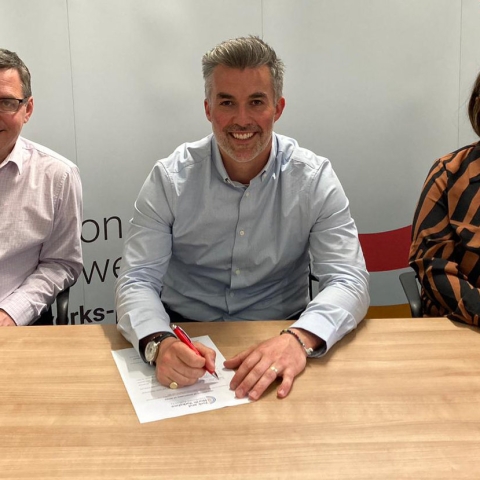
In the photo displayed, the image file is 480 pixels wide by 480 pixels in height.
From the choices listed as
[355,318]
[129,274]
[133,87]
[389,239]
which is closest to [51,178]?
[129,274]

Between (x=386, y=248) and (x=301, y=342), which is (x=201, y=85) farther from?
(x=301, y=342)

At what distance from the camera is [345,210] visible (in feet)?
6.07

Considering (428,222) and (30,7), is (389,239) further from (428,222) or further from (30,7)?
(30,7)

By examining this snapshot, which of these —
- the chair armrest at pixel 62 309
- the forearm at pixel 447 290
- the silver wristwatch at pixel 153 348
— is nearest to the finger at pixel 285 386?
the silver wristwatch at pixel 153 348

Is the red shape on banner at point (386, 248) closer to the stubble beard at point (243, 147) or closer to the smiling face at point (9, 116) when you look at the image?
the stubble beard at point (243, 147)

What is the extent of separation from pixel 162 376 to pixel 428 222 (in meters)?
1.07

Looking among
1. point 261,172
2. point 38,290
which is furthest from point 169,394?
point 38,290

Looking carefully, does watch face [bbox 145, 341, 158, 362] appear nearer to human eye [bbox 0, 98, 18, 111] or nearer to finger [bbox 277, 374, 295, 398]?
finger [bbox 277, 374, 295, 398]

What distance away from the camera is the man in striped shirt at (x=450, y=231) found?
1776 mm

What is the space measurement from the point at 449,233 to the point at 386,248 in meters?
1.46

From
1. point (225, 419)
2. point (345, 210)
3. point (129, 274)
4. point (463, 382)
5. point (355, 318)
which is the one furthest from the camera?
point (345, 210)

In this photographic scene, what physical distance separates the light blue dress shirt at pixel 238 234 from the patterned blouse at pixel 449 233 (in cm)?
24

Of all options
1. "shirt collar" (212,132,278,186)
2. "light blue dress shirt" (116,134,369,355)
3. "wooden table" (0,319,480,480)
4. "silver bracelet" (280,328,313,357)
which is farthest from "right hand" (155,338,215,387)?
"shirt collar" (212,132,278,186)

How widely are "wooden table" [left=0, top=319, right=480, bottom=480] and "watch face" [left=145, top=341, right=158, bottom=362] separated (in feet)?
0.30
